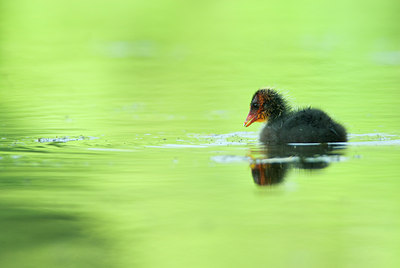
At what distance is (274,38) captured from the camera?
24906mm

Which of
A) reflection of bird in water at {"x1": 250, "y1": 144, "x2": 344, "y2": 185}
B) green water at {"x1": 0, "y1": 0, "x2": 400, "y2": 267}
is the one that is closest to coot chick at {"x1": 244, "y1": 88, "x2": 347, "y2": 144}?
reflection of bird in water at {"x1": 250, "y1": 144, "x2": 344, "y2": 185}

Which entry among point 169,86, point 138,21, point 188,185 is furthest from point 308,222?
point 138,21

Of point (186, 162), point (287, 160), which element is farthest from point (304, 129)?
point (186, 162)

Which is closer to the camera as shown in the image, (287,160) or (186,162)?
(287,160)

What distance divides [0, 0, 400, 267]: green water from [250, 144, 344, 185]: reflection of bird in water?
8 cm

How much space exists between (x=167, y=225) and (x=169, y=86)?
10.3 metres

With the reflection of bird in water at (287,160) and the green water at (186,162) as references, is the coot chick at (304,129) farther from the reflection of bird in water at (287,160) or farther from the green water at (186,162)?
the green water at (186,162)

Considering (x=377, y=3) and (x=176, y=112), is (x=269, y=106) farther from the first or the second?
(x=377, y=3)

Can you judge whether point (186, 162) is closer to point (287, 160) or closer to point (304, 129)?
point (287, 160)

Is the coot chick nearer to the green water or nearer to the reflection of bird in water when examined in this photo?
the reflection of bird in water

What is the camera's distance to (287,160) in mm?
8047

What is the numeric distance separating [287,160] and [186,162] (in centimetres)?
101

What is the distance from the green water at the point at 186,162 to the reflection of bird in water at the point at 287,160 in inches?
3.2

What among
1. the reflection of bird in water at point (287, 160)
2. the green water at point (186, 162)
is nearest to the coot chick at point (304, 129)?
the reflection of bird in water at point (287, 160)
